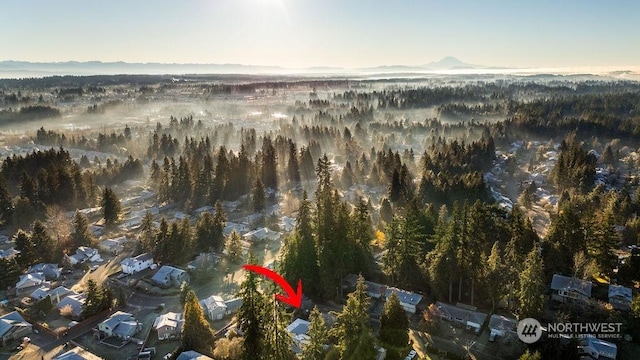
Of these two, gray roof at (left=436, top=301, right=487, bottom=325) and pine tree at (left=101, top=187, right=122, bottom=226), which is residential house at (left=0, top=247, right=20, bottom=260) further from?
gray roof at (left=436, top=301, right=487, bottom=325)

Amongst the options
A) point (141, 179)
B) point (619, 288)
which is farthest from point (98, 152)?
point (619, 288)

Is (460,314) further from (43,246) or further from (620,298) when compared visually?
(43,246)

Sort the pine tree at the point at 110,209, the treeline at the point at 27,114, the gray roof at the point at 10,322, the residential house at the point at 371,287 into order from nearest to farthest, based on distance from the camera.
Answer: the gray roof at the point at 10,322, the residential house at the point at 371,287, the pine tree at the point at 110,209, the treeline at the point at 27,114

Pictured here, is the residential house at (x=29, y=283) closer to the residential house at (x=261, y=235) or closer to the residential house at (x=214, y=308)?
the residential house at (x=214, y=308)

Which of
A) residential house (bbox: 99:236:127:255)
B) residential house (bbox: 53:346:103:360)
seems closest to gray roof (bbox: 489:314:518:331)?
residential house (bbox: 53:346:103:360)

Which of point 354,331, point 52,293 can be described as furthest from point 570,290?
point 52,293

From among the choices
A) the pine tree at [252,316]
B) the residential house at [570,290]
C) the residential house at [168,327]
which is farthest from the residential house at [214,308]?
the residential house at [570,290]

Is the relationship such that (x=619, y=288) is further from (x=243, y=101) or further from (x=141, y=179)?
(x=243, y=101)
